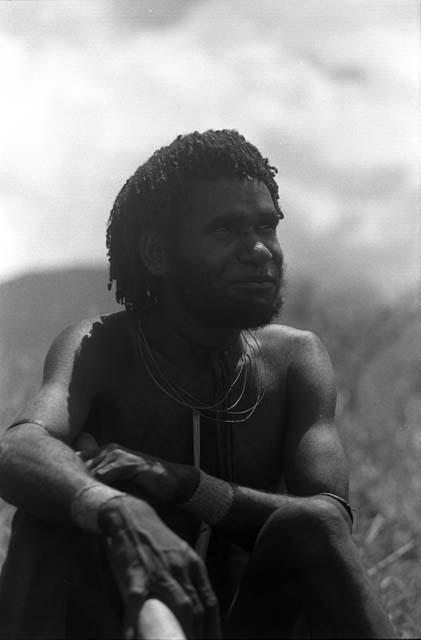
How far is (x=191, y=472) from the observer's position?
102 inches

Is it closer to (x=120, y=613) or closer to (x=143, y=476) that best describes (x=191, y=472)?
(x=143, y=476)

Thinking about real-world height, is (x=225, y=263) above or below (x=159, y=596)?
above

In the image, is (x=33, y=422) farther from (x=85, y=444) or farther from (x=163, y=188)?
(x=163, y=188)

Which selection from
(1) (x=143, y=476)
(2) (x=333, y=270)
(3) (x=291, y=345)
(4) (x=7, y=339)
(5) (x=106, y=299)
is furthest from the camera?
(2) (x=333, y=270)

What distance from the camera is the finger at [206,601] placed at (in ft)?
7.30

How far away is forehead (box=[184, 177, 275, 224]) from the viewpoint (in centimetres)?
272

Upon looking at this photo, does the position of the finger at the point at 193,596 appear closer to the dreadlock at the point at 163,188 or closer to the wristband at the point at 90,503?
the wristband at the point at 90,503

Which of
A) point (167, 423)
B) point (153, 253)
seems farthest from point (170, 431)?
point (153, 253)

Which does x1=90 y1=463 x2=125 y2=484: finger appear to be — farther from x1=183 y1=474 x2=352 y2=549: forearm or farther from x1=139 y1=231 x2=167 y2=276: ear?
x1=139 y1=231 x2=167 y2=276: ear

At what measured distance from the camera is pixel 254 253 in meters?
2.69

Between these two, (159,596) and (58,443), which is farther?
(58,443)

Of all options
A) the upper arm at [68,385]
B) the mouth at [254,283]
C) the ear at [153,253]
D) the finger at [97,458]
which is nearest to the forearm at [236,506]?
the finger at [97,458]

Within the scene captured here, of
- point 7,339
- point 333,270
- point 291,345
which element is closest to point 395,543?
point 333,270

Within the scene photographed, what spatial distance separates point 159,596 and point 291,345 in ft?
3.12
